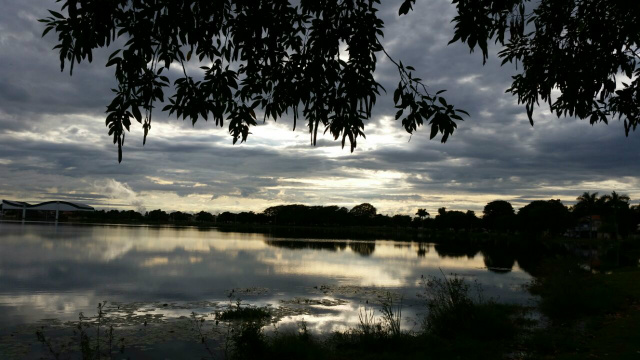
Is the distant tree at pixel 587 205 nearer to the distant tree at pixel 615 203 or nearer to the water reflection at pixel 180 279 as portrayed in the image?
the distant tree at pixel 615 203

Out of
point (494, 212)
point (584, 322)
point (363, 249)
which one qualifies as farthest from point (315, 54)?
point (494, 212)

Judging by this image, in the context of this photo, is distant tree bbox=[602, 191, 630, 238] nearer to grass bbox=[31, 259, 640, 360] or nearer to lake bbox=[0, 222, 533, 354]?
lake bbox=[0, 222, 533, 354]

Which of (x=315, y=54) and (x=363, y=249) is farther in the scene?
(x=363, y=249)

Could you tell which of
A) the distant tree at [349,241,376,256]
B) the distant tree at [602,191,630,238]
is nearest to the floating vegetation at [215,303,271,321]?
the distant tree at [349,241,376,256]

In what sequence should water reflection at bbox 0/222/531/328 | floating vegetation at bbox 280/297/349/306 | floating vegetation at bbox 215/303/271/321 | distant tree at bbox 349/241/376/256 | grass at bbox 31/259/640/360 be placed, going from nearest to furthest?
grass at bbox 31/259/640/360 → floating vegetation at bbox 215/303/271/321 → water reflection at bbox 0/222/531/328 → floating vegetation at bbox 280/297/349/306 → distant tree at bbox 349/241/376/256

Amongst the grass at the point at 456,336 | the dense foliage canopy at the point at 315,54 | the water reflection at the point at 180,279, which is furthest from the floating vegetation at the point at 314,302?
the dense foliage canopy at the point at 315,54

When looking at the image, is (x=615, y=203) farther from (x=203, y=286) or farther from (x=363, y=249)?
(x=203, y=286)

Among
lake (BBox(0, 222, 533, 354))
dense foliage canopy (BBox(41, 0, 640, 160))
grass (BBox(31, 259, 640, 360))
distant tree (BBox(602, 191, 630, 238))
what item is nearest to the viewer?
dense foliage canopy (BBox(41, 0, 640, 160))

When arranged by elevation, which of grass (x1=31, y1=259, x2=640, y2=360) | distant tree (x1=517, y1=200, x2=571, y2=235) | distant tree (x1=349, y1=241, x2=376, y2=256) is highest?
distant tree (x1=517, y1=200, x2=571, y2=235)

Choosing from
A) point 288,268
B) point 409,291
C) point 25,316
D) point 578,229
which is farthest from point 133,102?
point 578,229

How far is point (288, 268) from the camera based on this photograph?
4009cm

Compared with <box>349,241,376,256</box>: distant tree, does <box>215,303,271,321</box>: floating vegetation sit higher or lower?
higher

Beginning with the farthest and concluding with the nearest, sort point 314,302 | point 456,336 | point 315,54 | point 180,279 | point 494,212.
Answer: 1. point 494,212
2. point 180,279
3. point 314,302
4. point 456,336
5. point 315,54

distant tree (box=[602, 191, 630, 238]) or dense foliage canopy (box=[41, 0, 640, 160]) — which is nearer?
dense foliage canopy (box=[41, 0, 640, 160])
